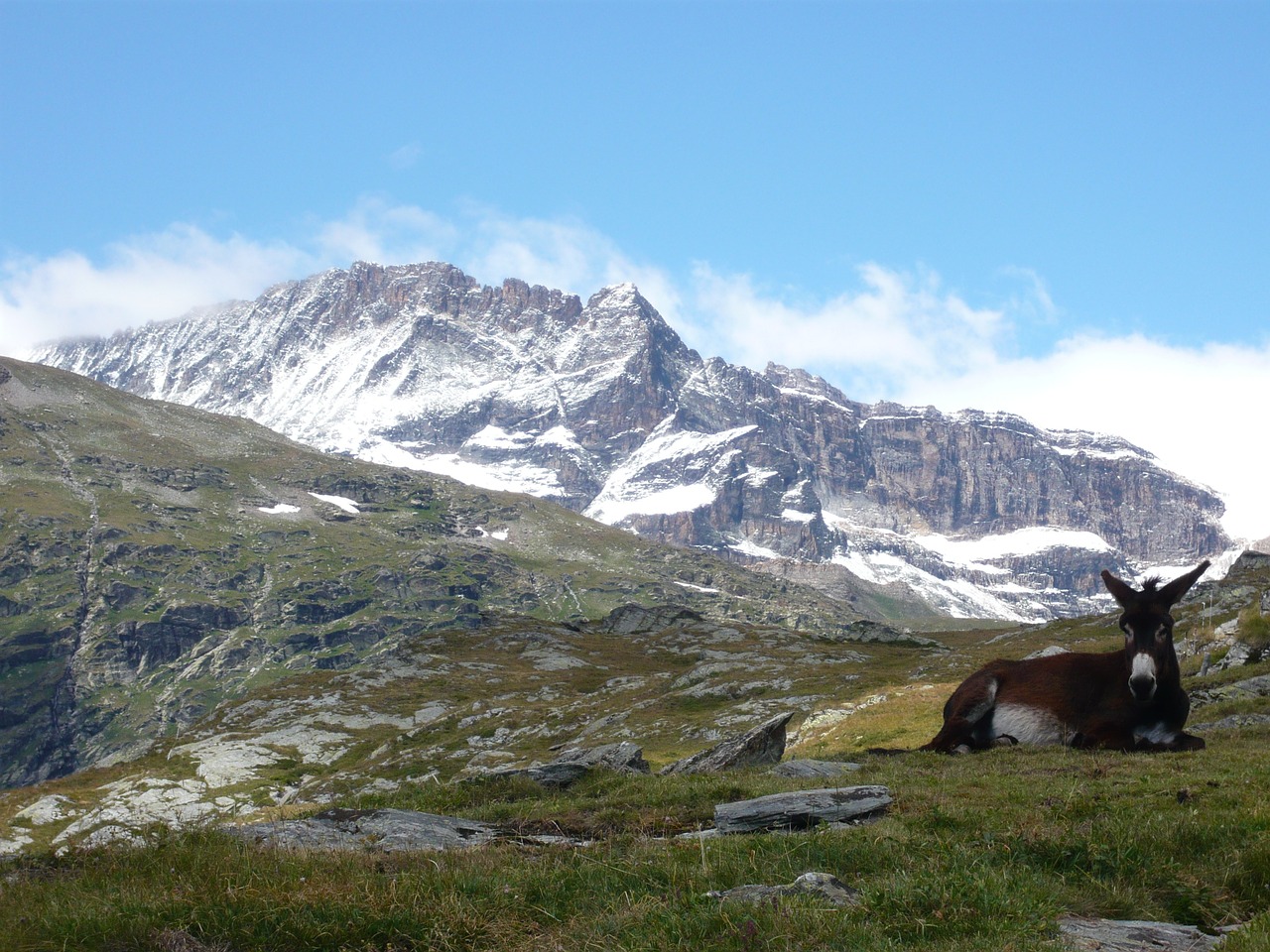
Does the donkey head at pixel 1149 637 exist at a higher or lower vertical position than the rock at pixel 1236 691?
higher

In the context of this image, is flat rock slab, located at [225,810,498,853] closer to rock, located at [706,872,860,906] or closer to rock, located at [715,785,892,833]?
rock, located at [715,785,892,833]

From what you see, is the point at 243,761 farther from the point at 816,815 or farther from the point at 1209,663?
the point at 816,815

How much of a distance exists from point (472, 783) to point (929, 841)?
10868mm

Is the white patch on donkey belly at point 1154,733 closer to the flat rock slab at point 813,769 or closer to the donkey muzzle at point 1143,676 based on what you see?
the donkey muzzle at point 1143,676

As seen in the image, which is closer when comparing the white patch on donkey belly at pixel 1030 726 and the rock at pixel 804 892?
the rock at pixel 804 892

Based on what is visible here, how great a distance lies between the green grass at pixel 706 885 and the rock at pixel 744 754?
31.2ft

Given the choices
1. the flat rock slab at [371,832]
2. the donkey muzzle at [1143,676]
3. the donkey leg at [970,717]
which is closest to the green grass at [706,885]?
the flat rock slab at [371,832]

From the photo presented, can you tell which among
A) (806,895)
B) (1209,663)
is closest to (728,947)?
(806,895)

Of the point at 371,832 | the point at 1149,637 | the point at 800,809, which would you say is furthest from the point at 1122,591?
the point at 371,832


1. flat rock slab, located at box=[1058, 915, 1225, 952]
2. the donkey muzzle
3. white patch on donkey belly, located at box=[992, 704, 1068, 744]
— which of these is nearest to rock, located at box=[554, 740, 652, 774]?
white patch on donkey belly, located at box=[992, 704, 1068, 744]

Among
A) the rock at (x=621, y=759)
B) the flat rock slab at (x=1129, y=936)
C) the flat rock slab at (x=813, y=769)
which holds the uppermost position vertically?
the flat rock slab at (x=1129, y=936)

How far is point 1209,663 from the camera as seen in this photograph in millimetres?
33688

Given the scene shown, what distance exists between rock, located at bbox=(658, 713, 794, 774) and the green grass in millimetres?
9515

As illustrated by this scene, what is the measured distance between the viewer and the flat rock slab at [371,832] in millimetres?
12875
